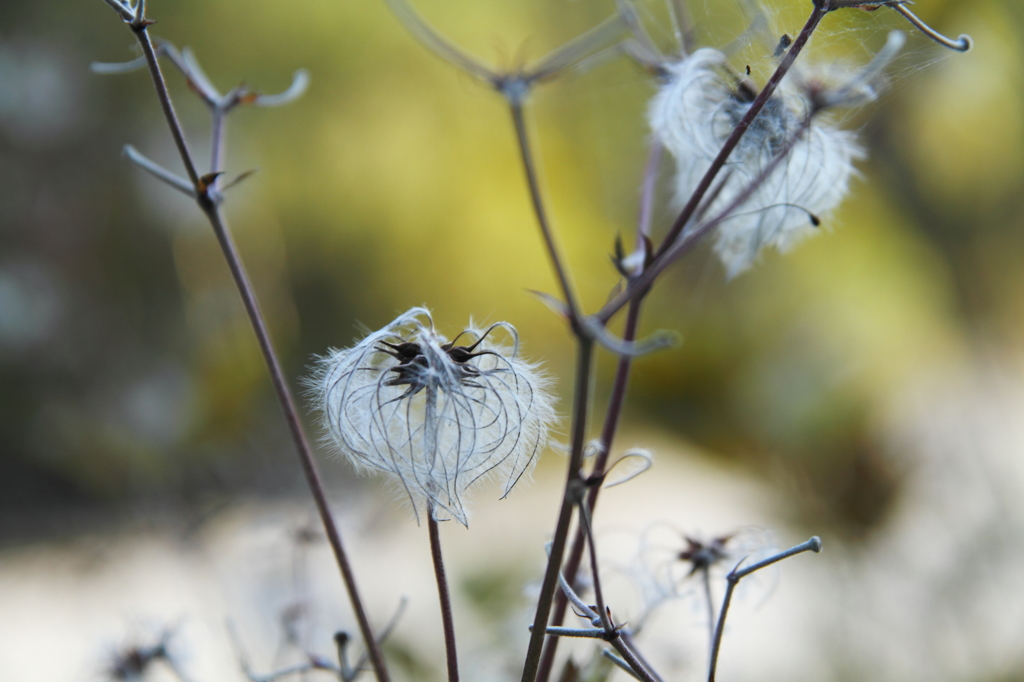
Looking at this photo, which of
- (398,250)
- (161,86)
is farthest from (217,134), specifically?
(398,250)

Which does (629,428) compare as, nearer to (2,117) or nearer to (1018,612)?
(1018,612)

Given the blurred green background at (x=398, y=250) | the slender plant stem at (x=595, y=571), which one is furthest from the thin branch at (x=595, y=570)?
the blurred green background at (x=398, y=250)

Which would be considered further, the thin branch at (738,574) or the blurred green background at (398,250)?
the blurred green background at (398,250)

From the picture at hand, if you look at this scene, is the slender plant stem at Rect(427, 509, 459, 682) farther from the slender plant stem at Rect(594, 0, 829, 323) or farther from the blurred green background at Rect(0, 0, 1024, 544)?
the blurred green background at Rect(0, 0, 1024, 544)

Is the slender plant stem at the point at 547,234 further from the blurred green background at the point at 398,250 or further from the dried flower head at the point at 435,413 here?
the blurred green background at the point at 398,250

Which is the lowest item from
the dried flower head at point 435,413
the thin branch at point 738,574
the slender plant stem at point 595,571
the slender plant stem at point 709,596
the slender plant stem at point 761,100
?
the slender plant stem at point 709,596

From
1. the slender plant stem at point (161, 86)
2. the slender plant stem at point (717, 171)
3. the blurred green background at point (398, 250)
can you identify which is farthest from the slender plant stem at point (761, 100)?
the blurred green background at point (398, 250)

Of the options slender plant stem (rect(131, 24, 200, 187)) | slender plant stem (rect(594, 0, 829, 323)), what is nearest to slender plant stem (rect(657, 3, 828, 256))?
slender plant stem (rect(594, 0, 829, 323))

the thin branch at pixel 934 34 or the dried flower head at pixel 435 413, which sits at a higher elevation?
the thin branch at pixel 934 34
